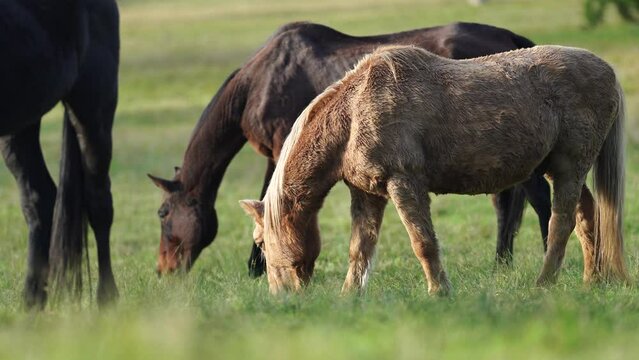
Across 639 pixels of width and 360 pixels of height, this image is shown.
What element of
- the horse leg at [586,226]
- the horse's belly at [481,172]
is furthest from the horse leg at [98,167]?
the horse leg at [586,226]

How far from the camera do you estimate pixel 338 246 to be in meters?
11.6

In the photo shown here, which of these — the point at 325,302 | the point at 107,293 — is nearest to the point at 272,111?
the point at 107,293

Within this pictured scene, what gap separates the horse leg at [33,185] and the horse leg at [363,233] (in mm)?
2033

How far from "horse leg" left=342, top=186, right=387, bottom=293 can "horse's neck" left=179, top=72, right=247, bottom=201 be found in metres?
2.88

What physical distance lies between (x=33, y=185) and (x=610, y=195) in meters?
3.72

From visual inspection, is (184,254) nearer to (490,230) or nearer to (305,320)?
(490,230)

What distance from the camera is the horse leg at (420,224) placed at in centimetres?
669

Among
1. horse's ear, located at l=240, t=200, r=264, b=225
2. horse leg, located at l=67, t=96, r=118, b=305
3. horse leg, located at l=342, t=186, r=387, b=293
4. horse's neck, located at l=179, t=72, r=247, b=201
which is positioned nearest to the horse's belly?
horse leg, located at l=342, t=186, r=387, b=293

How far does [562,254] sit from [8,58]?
3430mm

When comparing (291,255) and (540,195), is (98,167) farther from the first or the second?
(540,195)

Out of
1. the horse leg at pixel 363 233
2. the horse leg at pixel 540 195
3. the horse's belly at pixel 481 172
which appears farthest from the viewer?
the horse leg at pixel 540 195

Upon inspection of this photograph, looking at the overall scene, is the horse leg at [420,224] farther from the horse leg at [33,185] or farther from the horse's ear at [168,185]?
the horse's ear at [168,185]

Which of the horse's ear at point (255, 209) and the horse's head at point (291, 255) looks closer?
the horse's head at point (291, 255)

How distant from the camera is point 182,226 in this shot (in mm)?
10062
